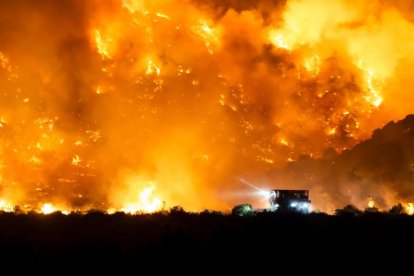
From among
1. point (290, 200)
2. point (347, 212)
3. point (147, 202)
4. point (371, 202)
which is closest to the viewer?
point (347, 212)

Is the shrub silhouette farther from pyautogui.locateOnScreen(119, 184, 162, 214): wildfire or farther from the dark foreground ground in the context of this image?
pyautogui.locateOnScreen(119, 184, 162, 214): wildfire

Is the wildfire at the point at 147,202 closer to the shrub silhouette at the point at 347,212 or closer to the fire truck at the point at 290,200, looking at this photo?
the fire truck at the point at 290,200

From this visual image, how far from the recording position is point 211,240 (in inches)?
704

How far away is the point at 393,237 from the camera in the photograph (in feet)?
65.1

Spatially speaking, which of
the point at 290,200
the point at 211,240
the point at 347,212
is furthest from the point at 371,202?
the point at 211,240

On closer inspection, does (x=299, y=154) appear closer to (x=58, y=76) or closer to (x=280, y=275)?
(x=58, y=76)

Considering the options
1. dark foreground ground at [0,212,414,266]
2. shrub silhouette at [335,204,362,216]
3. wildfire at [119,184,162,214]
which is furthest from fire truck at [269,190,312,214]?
dark foreground ground at [0,212,414,266]

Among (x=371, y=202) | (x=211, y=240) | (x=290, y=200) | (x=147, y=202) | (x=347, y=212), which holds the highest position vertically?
(x=371, y=202)

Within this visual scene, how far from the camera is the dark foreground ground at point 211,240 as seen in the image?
15.5m

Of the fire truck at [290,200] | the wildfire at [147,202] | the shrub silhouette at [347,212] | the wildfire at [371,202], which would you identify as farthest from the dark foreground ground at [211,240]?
the wildfire at [371,202]

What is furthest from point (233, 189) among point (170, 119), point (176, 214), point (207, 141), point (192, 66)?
point (176, 214)

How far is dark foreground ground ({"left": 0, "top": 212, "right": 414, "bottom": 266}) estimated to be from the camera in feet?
50.9

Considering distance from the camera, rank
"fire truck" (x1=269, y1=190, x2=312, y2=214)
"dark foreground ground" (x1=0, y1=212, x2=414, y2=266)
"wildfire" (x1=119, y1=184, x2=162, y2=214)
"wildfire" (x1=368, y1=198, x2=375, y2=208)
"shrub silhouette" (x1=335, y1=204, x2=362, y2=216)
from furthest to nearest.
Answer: "wildfire" (x1=368, y1=198, x2=375, y2=208), "wildfire" (x1=119, y1=184, x2=162, y2=214), "fire truck" (x1=269, y1=190, x2=312, y2=214), "shrub silhouette" (x1=335, y1=204, x2=362, y2=216), "dark foreground ground" (x1=0, y1=212, x2=414, y2=266)

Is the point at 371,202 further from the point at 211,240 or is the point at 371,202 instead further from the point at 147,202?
the point at 211,240
